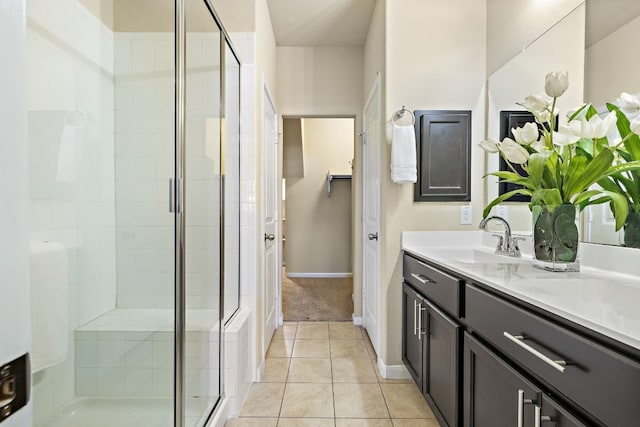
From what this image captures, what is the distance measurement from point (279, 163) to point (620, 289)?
268cm

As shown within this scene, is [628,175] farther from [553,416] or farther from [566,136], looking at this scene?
[553,416]

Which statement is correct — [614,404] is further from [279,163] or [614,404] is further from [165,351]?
[279,163]

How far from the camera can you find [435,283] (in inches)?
64.7

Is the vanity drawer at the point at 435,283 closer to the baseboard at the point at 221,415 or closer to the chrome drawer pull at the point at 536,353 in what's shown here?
the chrome drawer pull at the point at 536,353

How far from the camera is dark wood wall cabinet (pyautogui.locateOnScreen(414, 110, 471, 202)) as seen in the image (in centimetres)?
222

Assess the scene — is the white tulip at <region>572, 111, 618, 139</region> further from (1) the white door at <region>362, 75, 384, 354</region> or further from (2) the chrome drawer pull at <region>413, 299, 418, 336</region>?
(1) the white door at <region>362, 75, 384, 354</region>

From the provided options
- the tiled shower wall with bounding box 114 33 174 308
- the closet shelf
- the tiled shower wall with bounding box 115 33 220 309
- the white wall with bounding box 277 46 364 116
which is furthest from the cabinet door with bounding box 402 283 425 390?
the closet shelf

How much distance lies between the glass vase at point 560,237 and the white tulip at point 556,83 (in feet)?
1.45

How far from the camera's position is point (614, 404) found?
26.4 inches

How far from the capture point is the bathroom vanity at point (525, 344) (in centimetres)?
69

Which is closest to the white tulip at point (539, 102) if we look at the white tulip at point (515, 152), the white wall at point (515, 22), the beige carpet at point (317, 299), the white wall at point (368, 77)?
the white tulip at point (515, 152)

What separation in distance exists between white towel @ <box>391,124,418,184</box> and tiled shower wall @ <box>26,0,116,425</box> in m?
1.59

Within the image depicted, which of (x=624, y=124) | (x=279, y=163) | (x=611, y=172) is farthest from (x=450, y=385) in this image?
(x=279, y=163)

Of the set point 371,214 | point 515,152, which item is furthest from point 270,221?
point 515,152
